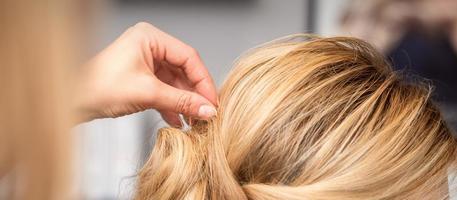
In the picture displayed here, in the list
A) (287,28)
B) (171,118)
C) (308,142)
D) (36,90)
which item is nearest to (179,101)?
(171,118)

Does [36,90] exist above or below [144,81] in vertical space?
above

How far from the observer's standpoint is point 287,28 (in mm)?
1852

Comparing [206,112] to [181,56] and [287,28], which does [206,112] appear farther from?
[287,28]

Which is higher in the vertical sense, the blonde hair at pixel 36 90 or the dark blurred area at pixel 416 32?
the blonde hair at pixel 36 90

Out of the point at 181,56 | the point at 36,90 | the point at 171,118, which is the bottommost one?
the point at 171,118

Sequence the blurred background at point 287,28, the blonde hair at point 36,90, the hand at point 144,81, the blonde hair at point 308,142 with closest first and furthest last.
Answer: the blonde hair at point 36,90 → the blonde hair at point 308,142 → the hand at point 144,81 → the blurred background at point 287,28

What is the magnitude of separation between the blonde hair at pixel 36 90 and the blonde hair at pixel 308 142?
1.54 feet

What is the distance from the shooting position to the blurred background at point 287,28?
173 cm


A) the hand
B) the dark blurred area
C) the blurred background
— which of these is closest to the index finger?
the hand

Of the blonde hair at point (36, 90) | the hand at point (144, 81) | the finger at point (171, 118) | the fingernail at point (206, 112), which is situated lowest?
the finger at point (171, 118)

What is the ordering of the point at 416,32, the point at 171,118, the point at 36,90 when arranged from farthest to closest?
the point at 416,32 < the point at 171,118 < the point at 36,90

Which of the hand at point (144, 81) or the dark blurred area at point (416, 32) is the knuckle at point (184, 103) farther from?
the dark blurred area at point (416, 32)

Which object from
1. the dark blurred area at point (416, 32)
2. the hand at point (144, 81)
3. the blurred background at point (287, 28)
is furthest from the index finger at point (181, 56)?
the dark blurred area at point (416, 32)

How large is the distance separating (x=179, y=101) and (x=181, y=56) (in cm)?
10
